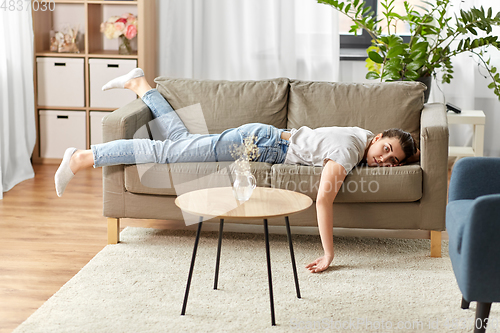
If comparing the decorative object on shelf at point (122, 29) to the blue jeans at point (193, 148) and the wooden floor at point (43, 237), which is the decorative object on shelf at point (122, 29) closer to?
the wooden floor at point (43, 237)

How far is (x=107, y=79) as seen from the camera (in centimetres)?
408

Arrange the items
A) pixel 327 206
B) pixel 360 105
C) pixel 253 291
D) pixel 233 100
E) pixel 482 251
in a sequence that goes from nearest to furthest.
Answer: pixel 482 251 < pixel 253 291 < pixel 327 206 < pixel 360 105 < pixel 233 100

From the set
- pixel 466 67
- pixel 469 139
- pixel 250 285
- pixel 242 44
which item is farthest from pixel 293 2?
pixel 250 285

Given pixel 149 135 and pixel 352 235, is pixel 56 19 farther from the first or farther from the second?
pixel 352 235

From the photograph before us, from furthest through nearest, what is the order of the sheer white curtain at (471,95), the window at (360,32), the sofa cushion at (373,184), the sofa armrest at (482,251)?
the window at (360,32) < the sheer white curtain at (471,95) < the sofa cushion at (373,184) < the sofa armrest at (482,251)

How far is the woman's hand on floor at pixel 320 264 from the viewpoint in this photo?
2.28 meters

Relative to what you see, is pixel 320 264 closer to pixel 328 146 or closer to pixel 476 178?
pixel 328 146

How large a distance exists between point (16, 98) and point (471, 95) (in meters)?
3.39

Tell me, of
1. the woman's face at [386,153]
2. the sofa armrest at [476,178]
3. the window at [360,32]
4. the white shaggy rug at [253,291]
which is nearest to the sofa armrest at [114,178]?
the white shaggy rug at [253,291]

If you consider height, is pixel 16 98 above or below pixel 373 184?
above

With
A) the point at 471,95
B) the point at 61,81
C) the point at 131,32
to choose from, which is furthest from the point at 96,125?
the point at 471,95

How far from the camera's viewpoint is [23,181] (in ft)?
12.3

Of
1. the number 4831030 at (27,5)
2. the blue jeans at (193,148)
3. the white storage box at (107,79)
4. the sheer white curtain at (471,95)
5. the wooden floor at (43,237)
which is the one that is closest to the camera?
the wooden floor at (43,237)

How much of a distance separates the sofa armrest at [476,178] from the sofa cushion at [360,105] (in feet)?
3.23
